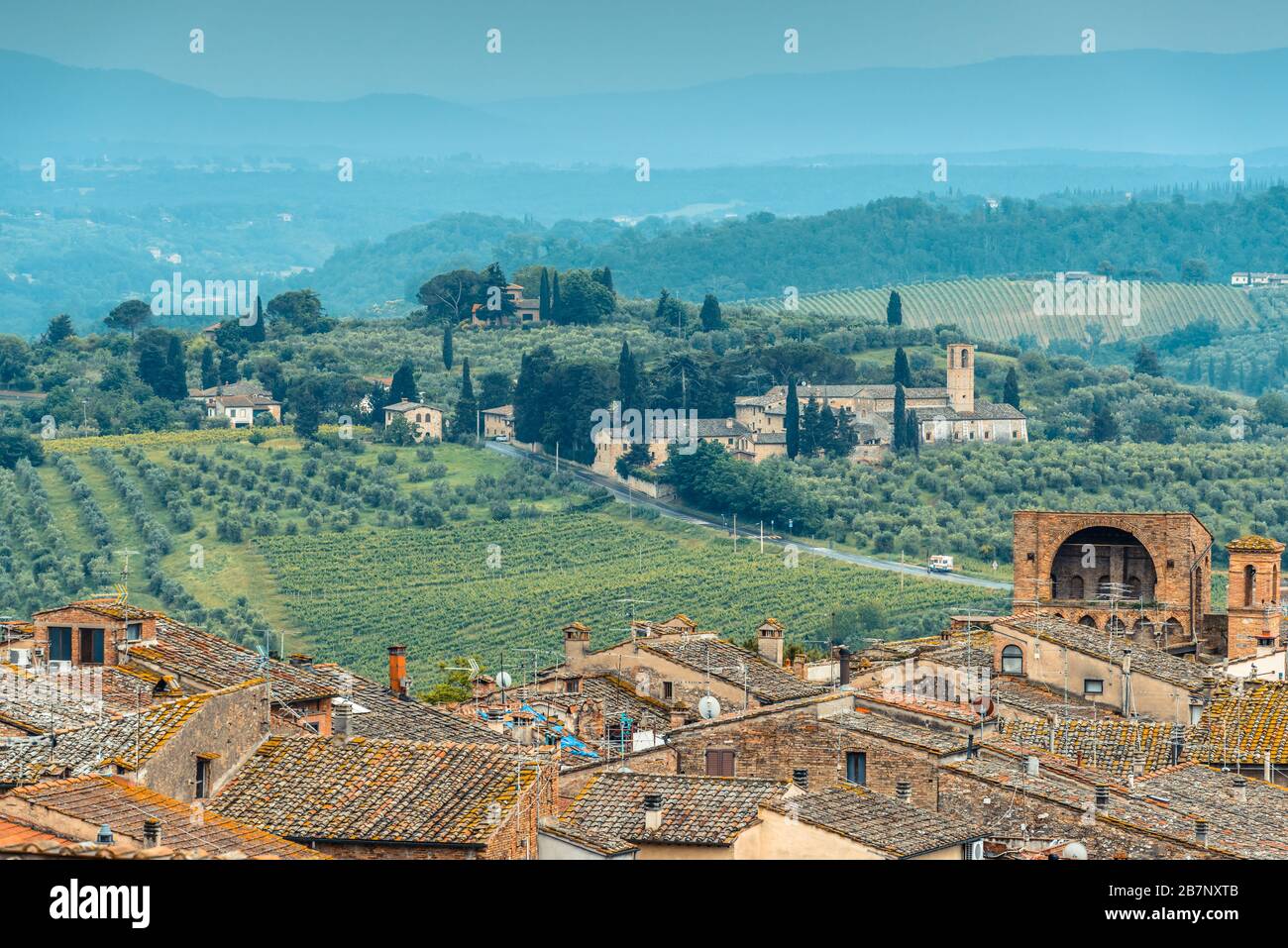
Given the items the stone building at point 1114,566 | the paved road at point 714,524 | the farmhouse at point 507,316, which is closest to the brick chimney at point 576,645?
the stone building at point 1114,566

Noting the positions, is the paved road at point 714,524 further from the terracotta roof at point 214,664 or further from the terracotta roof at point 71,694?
the terracotta roof at point 71,694

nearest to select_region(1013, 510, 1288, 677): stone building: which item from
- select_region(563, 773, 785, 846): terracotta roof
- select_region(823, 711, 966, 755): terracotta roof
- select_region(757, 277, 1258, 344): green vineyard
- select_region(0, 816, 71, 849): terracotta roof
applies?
select_region(823, 711, 966, 755): terracotta roof

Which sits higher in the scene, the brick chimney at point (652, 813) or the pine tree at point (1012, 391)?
the brick chimney at point (652, 813)

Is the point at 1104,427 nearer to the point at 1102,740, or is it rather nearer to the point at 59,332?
the point at 59,332

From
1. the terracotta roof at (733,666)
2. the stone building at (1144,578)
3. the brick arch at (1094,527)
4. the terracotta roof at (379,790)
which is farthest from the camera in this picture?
the brick arch at (1094,527)

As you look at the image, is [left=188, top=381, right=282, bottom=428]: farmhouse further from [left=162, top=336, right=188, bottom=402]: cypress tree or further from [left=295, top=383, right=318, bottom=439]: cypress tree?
[left=295, top=383, right=318, bottom=439]: cypress tree

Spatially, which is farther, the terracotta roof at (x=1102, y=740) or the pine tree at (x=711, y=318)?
the pine tree at (x=711, y=318)

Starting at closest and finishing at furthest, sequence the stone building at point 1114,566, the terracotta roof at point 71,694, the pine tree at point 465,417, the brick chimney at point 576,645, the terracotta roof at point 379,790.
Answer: the terracotta roof at point 379,790 < the terracotta roof at point 71,694 < the brick chimney at point 576,645 < the stone building at point 1114,566 < the pine tree at point 465,417
